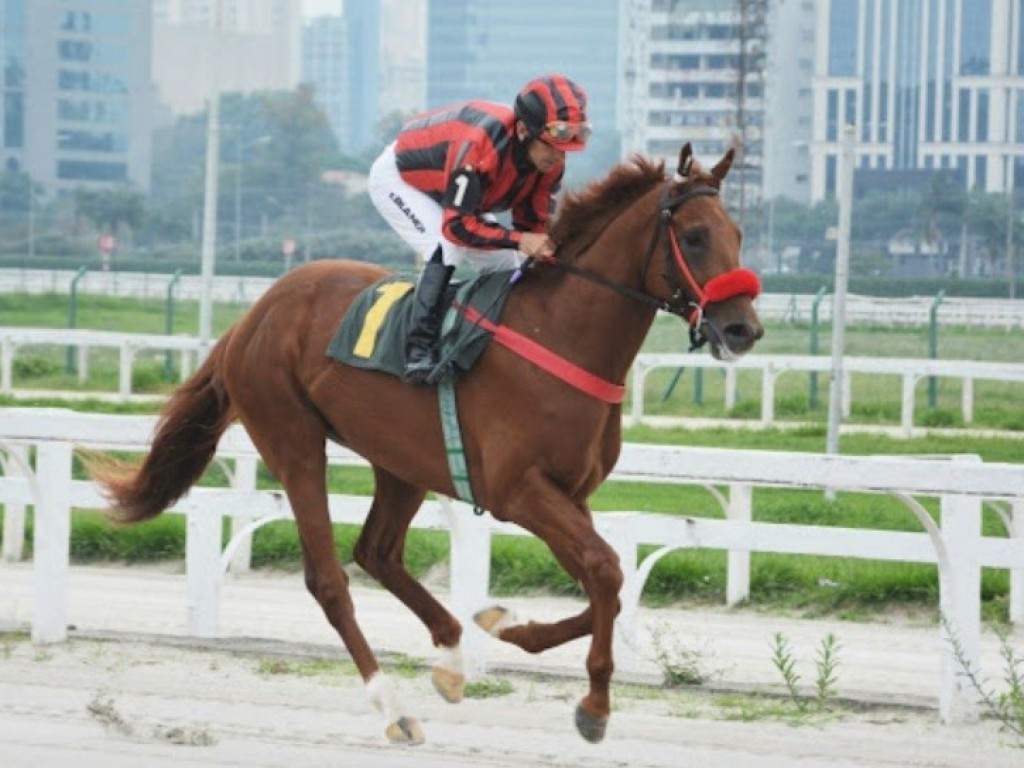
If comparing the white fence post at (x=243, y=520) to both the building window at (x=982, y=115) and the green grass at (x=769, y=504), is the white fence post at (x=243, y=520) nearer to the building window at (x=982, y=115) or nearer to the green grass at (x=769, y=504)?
the green grass at (x=769, y=504)

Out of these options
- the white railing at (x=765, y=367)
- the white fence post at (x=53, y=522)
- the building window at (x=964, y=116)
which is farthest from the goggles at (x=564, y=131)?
the building window at (x=964, y=116)

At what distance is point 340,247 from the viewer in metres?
43.1

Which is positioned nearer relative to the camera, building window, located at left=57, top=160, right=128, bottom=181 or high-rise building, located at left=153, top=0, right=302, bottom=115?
building window, located at left=57, top=160, right=128, bottom=181

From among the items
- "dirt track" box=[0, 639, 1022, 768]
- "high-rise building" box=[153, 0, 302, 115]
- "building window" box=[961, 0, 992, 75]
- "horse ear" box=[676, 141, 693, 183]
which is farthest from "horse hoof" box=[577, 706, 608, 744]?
"high-rise building" box=[153, 0, 302, 115]

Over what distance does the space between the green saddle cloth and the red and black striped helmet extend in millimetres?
466

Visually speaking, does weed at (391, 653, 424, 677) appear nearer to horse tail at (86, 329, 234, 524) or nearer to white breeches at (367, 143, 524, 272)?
horse tail at (86, 329, 234, 524)

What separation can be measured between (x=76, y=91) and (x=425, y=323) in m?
46.0

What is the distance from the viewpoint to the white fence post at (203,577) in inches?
371

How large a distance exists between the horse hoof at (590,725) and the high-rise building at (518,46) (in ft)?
351

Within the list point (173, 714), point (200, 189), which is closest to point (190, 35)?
point (200, 189)

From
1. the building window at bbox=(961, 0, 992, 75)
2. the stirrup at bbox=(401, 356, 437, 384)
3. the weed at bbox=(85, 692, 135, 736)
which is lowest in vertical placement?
the weed at bbox=(85, 692, 135, 736)

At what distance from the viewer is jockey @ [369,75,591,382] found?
712cm

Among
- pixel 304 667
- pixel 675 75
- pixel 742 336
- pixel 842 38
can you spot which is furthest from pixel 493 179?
pixel 675 75

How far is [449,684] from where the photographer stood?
753 centimetres
